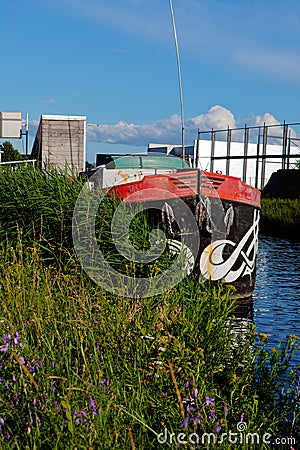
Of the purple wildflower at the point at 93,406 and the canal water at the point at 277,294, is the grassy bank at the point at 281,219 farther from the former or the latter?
the purple wildflower at the point at 93,406

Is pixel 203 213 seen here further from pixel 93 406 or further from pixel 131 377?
pixel 93 406

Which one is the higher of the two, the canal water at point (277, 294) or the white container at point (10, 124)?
the white container at point (10, 124)

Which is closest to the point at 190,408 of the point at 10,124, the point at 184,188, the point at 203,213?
the point at 184,188

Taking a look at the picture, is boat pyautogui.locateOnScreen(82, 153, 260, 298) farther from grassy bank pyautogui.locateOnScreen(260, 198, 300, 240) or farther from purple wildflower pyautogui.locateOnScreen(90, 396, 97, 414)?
grassy bank pyautogui.locateOnScreen(260, 198, 300, 240)

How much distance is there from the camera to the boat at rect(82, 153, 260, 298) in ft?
29.4

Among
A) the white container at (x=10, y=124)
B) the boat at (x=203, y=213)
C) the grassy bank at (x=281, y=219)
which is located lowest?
the grassy bank at (x=281, y=219)

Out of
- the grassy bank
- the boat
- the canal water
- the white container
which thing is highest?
the white container

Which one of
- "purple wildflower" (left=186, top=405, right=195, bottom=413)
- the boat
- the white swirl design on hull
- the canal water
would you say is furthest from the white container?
"purple wildflower" (left=186, top=405, right=195, bottom=413)

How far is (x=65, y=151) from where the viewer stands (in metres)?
20.5

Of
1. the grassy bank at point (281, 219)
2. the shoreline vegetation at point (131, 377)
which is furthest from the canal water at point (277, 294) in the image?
the grassy bank at point (281, 219)

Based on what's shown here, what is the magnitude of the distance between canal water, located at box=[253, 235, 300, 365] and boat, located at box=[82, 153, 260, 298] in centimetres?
55

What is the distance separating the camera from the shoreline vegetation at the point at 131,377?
3.79 m

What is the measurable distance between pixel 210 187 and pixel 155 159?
277 centimetres

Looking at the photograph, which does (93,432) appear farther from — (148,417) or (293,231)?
(293,231)
